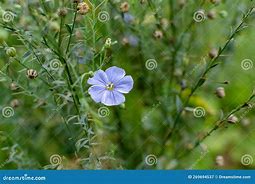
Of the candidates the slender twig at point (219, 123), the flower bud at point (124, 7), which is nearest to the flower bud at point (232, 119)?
the slender twig at point (219, 123)

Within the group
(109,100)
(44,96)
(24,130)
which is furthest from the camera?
(24,130)

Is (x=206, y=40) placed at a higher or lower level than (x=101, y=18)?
lower

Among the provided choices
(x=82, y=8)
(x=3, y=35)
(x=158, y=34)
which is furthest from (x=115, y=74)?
(x=3, y=35)

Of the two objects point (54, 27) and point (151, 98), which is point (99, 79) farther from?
point (151, 98)

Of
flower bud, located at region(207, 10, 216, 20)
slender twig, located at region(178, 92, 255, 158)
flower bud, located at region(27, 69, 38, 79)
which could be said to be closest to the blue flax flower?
flower bud, located at region(27, 69, 38, 79)

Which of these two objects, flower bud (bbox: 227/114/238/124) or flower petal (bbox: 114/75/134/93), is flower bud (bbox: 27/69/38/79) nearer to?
flower petal (bbox: 114/75/134/93)

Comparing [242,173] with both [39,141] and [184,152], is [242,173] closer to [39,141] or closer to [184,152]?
[184,152]

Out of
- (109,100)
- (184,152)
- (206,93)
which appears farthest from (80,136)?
(206,93)
